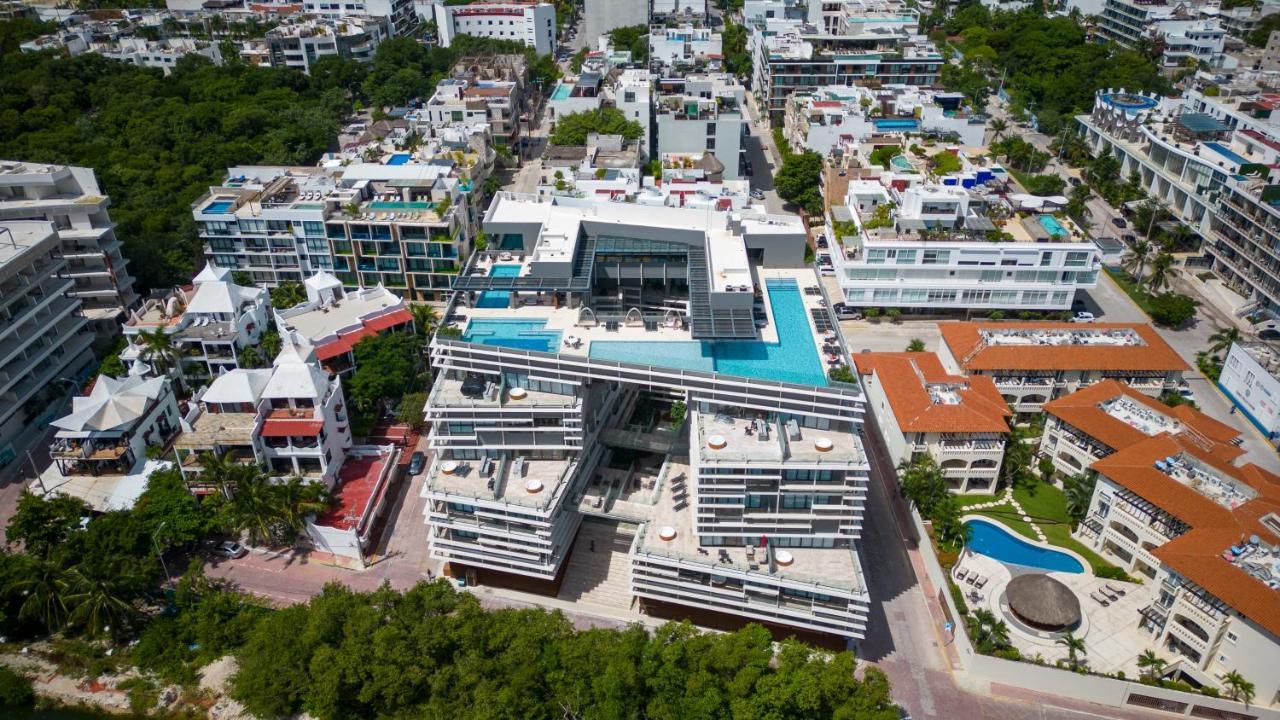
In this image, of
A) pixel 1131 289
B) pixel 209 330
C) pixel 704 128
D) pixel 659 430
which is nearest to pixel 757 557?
pixel 659 430

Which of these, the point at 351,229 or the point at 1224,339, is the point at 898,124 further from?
the point at 351,229

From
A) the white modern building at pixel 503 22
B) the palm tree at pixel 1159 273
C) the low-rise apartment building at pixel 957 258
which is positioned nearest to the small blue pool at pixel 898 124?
the low-rise apartment building at pixel 957 258

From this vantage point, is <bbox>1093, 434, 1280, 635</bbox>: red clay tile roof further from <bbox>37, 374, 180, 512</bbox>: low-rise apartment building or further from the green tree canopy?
the green tree canopy

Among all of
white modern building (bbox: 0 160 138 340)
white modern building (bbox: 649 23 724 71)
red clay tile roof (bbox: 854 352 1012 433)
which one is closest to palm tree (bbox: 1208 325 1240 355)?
red clay tile roof (bbox: 854 352 1012 433)

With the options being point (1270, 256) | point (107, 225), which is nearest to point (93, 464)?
point (107, 225)

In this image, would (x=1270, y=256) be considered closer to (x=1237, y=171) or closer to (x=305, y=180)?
(x=1237, y=171)

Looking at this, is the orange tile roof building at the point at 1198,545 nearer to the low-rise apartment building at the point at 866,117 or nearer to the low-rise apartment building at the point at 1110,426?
the low-rise apartment building at the point at 1110,426
